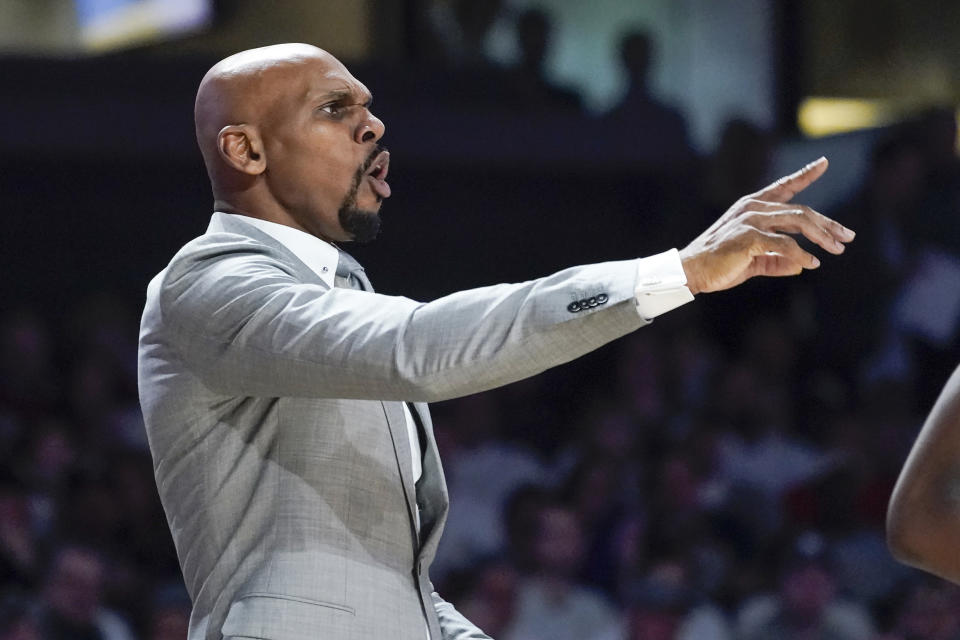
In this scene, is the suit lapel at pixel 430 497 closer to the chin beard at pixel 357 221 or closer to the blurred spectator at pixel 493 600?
the chin beard at pixel 357 221

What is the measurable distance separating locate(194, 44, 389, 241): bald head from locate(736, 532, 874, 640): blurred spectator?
10.1ft

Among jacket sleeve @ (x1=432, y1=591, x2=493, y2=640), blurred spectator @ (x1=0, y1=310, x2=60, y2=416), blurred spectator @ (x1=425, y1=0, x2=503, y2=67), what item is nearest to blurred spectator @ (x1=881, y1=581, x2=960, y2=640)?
blurred spectator @ (x1=425, y1=0, x2=503, y2=67)

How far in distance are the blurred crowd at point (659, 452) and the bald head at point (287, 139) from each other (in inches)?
96.8

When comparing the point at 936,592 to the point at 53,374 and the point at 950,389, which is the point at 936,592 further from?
the point at 950,389

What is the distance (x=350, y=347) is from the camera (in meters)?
1.60

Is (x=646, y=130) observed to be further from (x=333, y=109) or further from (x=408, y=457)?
(x=408, y=457)

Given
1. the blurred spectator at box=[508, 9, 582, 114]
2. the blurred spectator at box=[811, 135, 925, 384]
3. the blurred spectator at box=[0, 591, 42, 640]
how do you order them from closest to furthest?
the blurred spectator at box=[0, 591, 42, 640] → the blurred spectator at box=[811, 135, 925, 384] → the blurred spectator at box=[508, 9, 582, 114]

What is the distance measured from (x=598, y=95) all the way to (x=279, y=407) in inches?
172

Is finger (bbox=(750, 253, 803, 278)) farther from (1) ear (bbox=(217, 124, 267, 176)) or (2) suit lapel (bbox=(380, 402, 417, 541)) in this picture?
(1) ear (bbox=(217, 124, 267, 176))

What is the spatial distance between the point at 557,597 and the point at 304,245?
9.31ft

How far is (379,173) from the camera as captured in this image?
202 cm

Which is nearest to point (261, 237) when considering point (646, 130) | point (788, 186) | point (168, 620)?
point (788, 186)

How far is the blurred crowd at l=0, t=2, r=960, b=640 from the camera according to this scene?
452cm

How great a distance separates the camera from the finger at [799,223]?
152 cm
